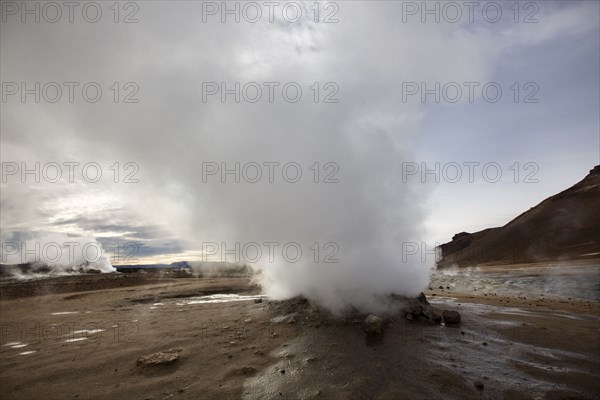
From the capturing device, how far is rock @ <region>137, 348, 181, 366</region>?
20.7ft

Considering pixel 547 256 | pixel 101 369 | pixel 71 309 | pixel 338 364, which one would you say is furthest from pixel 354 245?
pixel 547 256

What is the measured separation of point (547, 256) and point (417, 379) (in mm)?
A: 40231

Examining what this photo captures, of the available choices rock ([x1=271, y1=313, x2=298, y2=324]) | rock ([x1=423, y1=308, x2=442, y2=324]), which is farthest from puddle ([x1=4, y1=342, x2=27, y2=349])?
rock ([x1=423, y1=308, x2=442, y2=324])

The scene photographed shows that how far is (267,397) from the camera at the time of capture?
4984mm

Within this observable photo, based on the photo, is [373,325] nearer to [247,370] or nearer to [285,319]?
[285,319]

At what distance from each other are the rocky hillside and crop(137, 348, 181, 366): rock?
1481 inches

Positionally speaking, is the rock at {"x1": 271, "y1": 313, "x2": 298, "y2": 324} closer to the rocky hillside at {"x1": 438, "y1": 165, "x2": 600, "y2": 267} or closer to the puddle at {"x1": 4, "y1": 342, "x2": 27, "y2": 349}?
the puddle at {"x1": 4, "y1": 342, "x2": 27, "y2": 349}

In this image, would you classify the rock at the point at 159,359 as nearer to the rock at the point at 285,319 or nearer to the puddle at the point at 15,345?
the rock at the point at 285,319

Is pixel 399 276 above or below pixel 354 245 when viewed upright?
below

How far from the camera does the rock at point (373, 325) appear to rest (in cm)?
746

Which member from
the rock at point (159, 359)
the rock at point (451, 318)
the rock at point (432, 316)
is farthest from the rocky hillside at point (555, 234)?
the rock at point (159, 359)

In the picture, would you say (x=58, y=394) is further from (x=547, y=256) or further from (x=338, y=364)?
(x=547, y=256)

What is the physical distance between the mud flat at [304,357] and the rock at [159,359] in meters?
0.02

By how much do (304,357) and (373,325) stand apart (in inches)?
81.8
